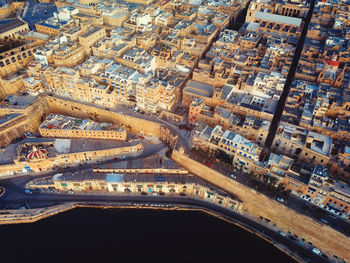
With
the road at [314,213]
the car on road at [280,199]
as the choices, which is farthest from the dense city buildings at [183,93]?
the car on road at [280,199]

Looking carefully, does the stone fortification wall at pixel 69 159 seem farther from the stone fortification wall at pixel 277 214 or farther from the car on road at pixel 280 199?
the car on road at pixel 280 199

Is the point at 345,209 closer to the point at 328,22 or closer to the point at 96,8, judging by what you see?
the point at 328,22

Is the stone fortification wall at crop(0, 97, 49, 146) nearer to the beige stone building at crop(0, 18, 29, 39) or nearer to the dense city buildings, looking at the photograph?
the dense city buildings

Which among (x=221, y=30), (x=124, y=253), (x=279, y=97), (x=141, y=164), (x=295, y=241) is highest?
(x=221, y=30)

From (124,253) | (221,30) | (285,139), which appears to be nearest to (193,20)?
(221,30)

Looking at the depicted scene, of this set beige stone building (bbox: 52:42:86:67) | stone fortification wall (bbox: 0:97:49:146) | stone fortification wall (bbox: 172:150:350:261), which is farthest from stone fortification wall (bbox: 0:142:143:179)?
beige stone building (bbox: 52:42:86:67)

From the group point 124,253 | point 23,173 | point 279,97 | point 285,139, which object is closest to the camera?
point 124,253
